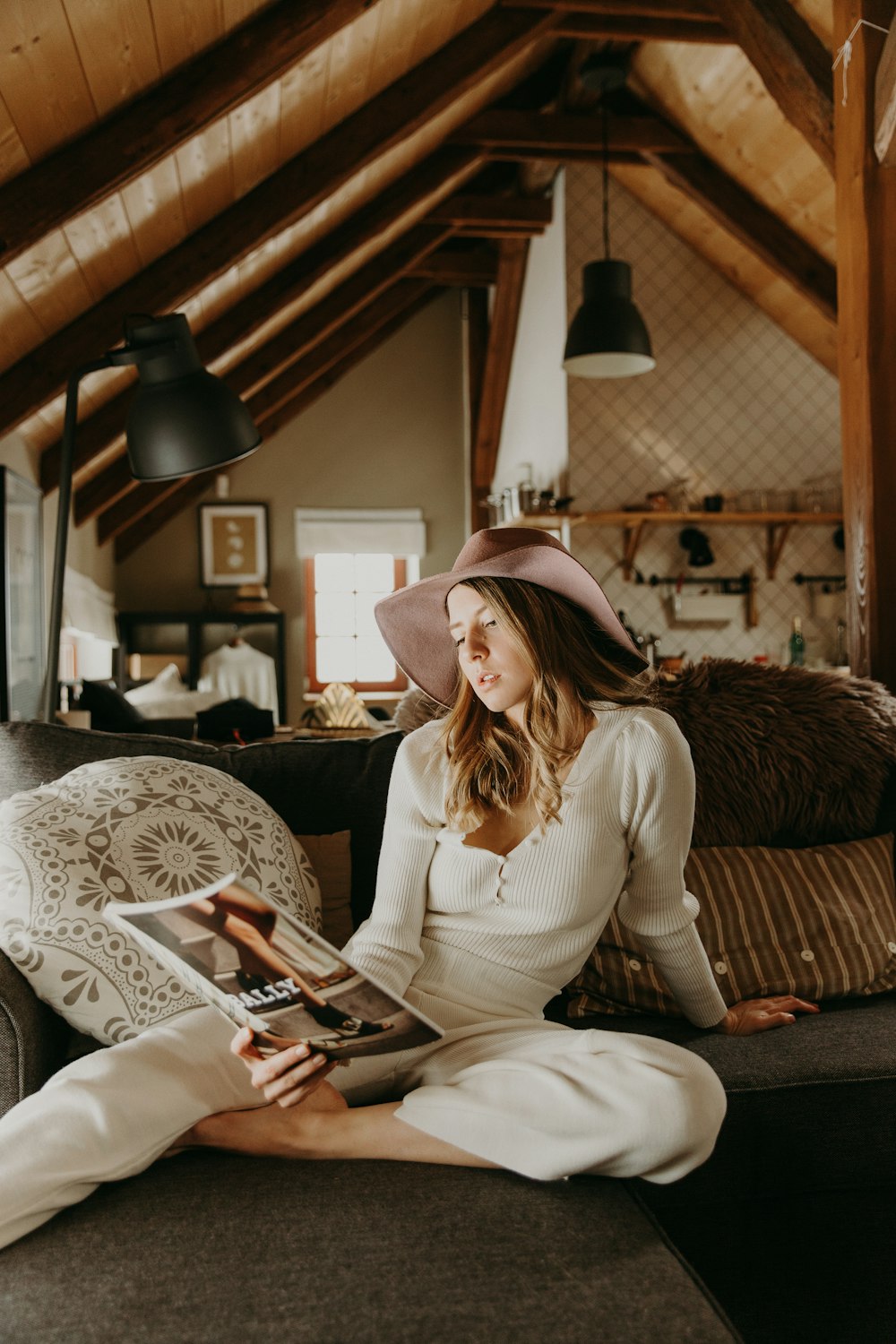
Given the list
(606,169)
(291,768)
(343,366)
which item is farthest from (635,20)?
(343,366)

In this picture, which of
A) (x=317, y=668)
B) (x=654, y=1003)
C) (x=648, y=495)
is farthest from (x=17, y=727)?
(x=317, y=668)

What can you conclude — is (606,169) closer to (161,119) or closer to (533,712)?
(161,119)

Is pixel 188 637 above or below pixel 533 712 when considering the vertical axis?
above

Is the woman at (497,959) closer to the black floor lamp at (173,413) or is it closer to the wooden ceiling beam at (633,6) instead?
the black floor lamp at (173,413)

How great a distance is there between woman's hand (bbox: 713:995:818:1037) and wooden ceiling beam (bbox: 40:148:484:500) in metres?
4.11

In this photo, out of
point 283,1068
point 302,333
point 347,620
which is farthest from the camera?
point 347,620

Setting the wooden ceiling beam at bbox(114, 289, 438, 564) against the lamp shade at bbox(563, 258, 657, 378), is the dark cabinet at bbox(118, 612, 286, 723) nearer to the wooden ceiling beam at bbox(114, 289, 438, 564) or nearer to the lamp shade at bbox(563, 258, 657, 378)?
the wooden ceiling beam at bbox(114, 289, 438, 564)

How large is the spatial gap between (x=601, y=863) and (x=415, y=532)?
712 cm

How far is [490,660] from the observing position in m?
1.55

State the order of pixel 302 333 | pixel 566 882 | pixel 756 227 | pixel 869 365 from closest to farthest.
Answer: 1. pixel 566 882
2. pixel 869 365
3. pixel 756 227
4. pixel 302 333

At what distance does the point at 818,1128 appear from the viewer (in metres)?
1.48

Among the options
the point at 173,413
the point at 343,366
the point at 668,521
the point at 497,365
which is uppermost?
the point at 343,366

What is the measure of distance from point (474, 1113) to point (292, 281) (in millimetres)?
4801

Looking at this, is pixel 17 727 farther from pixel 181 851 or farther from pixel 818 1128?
pixel 818 1128
